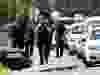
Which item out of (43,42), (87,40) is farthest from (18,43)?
(87,40)

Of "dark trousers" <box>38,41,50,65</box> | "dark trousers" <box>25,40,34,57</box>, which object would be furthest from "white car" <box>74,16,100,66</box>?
"dark trousers" <box>25,40,34,57</box>

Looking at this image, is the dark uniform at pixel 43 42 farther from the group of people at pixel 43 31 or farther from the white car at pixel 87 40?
the white car at pixel 87 40

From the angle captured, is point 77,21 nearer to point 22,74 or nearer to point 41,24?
point 41,24

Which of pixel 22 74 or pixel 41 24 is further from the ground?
pixel 41 24

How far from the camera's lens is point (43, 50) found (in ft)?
14.7

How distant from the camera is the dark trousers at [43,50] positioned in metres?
4.46

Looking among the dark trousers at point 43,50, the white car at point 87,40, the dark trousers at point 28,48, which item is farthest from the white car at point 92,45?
the dark trousers at point 28,48

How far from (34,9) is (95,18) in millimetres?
451

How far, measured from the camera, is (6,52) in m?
4.48

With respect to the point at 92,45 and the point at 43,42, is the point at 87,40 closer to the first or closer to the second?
the point at 92,45

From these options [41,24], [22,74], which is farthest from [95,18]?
[22,74]

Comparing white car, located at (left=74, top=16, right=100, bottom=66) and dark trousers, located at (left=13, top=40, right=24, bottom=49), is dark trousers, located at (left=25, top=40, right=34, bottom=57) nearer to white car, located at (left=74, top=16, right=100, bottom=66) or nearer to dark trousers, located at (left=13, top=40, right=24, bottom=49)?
dark trousers, located at (left=13, top=40, right=24, bottom=49)

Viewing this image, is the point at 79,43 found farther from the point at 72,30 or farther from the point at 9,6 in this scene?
the point at 9,6

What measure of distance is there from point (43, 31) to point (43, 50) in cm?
14
